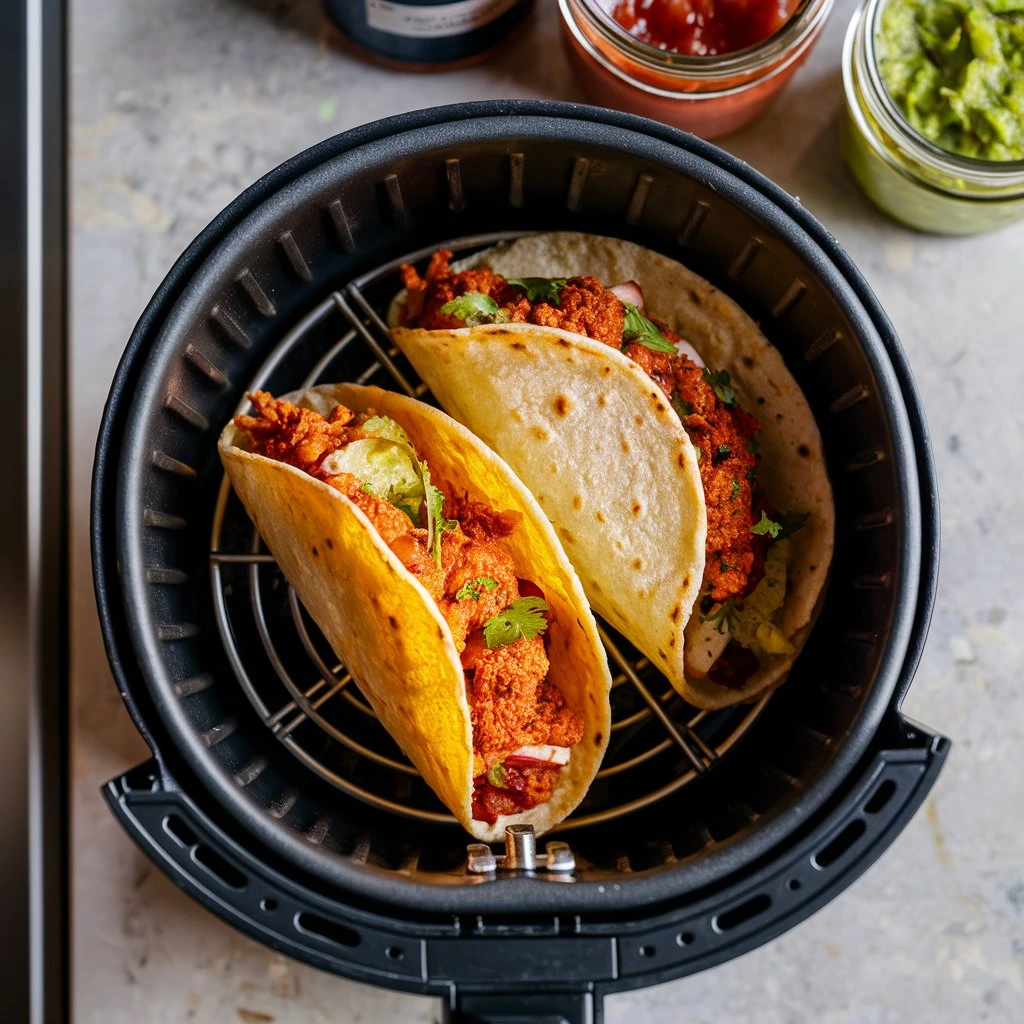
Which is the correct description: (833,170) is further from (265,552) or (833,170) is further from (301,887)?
(301,887)

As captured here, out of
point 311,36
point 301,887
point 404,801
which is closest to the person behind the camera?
point 301,887

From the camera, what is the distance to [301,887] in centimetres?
134

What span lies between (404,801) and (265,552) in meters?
0.45

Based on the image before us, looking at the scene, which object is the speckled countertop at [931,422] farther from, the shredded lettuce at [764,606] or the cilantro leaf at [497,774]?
the cilantro leaf at [497,774]

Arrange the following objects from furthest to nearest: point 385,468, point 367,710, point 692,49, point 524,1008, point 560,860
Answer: point 367,710, point 692,49, point 385,468, point 560,860, point 524,1008

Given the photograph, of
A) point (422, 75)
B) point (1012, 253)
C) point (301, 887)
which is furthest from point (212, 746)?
point (1012, 253)

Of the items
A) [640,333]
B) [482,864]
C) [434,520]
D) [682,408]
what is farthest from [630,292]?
[482,864]

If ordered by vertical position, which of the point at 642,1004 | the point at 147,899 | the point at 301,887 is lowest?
the point at 642,1004

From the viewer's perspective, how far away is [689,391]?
1575 mm

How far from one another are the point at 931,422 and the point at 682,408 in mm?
488

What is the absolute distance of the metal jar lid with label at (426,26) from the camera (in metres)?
1.64

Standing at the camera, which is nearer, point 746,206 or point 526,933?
point 526,933

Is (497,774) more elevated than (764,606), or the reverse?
(764,606)

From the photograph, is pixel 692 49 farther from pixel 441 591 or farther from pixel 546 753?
pixel 546 753
